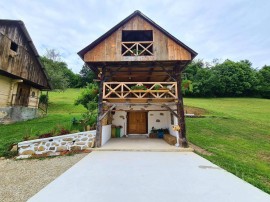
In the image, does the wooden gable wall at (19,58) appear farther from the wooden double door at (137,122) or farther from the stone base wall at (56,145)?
the wooden double door at (137,122)

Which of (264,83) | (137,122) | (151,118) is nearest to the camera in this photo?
(151,118)

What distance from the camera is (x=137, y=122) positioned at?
1318 centimetres

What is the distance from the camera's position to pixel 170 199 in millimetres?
3098

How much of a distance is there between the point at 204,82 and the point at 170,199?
4143 cm

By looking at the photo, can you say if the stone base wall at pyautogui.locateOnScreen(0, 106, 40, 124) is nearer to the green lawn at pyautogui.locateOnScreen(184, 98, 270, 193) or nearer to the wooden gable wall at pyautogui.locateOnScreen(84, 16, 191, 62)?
the wooden gable wall at pyautogui.locateOnScreen(84, 16, 191, 62)

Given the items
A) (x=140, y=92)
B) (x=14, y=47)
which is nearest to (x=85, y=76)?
(x=14, y=47)

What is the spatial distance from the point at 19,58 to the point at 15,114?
4.94 meters

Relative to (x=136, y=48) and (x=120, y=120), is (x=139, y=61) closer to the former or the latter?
(x=136, y=48)

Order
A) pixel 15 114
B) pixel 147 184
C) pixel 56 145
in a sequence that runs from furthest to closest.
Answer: pixel 15 114
pixel 56 145
pixel 147 184

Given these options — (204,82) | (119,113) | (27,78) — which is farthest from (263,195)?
(204,82)

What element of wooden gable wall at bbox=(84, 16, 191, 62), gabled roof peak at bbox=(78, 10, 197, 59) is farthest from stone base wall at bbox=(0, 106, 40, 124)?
wooden gable wall at bbox=(84, 16, 191, 62)

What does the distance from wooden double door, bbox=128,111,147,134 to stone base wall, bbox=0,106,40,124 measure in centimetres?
1018

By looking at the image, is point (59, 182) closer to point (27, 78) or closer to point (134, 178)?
point (134, 178)

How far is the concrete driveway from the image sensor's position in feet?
10.5
